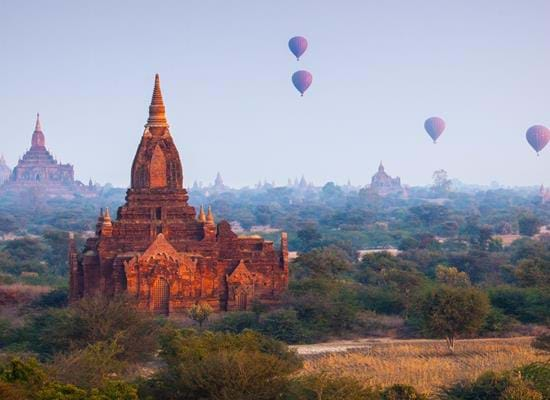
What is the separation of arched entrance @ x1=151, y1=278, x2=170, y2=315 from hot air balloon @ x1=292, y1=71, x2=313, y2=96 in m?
110

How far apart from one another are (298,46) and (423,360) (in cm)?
12101

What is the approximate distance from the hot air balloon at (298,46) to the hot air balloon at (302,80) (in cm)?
268

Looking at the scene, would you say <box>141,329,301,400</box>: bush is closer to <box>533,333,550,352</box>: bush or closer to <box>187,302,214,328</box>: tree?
<box>533,333,550,352</box>: bush

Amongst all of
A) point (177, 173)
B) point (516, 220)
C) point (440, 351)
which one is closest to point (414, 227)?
point (516, 220)

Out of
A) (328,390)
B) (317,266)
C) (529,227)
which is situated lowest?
(328,390)

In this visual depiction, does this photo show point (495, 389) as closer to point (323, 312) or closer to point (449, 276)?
point (323, 312)

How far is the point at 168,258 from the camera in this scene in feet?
172

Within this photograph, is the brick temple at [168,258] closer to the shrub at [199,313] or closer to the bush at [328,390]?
the shrub at [199,313]

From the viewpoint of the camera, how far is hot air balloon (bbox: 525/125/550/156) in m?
193

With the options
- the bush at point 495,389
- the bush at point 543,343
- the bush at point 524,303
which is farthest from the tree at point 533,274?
the bush at point 495,389

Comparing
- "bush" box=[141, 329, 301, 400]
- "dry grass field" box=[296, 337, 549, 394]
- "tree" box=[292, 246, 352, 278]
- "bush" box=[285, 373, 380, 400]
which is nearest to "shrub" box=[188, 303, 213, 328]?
"dry grass field" box=[296, 337, 549, 394]

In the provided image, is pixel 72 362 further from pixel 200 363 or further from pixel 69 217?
pixel 69 217

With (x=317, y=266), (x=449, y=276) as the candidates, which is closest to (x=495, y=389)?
(x=317, y=266)

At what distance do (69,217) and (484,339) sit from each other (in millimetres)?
132756
